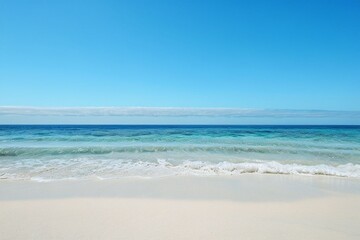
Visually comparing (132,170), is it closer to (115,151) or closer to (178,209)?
(178,209)

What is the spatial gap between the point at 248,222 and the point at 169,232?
4.40ft

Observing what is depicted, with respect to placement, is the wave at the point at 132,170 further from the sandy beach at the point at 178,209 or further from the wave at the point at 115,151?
the wave at the point at 115,151

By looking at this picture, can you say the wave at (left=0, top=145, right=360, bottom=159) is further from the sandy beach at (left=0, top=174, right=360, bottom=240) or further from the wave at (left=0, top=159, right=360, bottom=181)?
the sandy beach at (left=0, top=174, right=360, bottom=240)

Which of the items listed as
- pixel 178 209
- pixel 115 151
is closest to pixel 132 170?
pixel 178 209

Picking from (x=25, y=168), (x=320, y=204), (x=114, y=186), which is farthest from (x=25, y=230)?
(x=25, y=168)

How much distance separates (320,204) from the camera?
16.2 feet

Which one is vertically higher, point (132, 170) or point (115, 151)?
point (132, 170)

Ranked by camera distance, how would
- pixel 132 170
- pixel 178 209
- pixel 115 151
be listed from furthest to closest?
pixel 115 151
pixel 132 170
pixel 178 209

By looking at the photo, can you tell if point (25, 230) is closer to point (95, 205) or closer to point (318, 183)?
point (95, 205)

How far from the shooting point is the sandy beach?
3498mm

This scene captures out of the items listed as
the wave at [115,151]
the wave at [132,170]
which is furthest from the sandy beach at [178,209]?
the wave at [115,151]

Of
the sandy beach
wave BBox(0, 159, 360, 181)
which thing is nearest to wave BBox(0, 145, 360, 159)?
wave BBox(0, 159, 360, 181)

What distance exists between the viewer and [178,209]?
4469 mm

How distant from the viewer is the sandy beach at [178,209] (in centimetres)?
350
